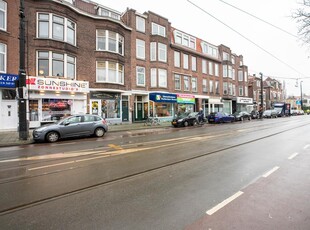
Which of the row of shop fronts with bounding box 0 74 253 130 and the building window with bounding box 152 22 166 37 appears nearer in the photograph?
the row of shop fronts with bounding box 0 74 253 130

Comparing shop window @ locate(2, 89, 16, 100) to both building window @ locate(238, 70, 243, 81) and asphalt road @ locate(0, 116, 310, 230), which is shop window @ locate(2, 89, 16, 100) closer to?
asphalt road @ locate(0, 116, 310, 230)

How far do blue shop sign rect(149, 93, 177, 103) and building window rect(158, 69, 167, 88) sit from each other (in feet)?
5.00

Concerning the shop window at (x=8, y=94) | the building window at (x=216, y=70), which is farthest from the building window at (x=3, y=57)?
the building window at (x=216, y=70)

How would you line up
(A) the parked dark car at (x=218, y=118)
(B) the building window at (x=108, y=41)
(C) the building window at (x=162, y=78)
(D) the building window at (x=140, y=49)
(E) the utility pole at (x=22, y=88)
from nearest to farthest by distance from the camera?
(E) the utility pole at (x=22, y=88) < (B) the building window at (x=108, y=41) < (D) the building window at (x=140, y=49) < (A) the parked dark car at (x=218, y=118) < (C) the building window at (x=162, y=78)

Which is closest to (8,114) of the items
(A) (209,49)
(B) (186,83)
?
(B) (186,83)

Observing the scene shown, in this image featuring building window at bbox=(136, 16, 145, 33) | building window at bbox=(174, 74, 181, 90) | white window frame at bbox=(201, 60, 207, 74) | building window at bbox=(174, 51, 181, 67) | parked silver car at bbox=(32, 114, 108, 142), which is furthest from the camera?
white window frame at bbox=(201, 60, 207, 74)

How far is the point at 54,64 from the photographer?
18.3m

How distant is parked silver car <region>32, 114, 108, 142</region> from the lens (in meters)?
11.6

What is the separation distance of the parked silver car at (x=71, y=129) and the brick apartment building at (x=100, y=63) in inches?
259

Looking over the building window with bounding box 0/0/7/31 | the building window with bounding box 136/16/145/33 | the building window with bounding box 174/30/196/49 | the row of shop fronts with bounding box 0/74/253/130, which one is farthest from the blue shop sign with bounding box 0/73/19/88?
the building window with bounding box 174/30/196/49

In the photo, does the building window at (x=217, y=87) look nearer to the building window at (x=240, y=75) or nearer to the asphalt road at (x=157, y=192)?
the building window at (x=240, y=75)

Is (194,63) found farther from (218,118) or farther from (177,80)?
(218,118)

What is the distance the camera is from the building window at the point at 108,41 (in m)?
21.6

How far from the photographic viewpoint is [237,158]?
7.08m
